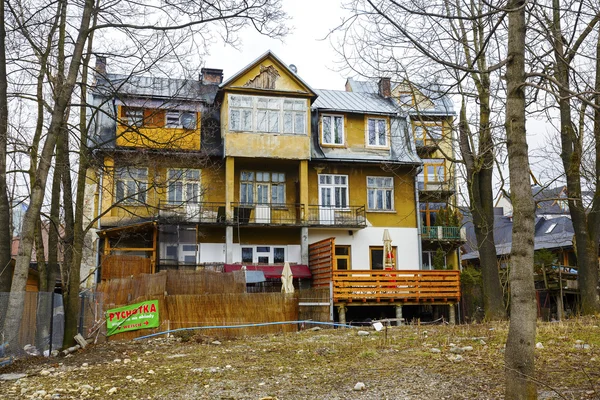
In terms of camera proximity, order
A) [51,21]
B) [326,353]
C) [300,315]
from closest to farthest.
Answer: [326,353]
[51,21]
[300,315]

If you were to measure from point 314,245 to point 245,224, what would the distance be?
3424 millimetres

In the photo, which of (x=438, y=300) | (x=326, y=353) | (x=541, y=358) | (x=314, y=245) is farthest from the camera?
(x=314, y=245)

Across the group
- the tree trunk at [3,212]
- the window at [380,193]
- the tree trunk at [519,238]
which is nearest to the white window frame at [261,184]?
the window at [380,193]

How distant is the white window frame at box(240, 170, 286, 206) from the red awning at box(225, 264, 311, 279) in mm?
3331

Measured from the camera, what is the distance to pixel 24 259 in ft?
40.2

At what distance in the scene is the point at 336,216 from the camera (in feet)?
99.1

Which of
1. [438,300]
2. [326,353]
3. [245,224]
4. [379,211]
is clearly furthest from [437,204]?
[326,353]

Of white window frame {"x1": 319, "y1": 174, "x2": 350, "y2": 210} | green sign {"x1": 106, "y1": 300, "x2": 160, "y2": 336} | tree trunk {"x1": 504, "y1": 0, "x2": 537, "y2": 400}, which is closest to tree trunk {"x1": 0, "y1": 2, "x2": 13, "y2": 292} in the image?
green sign {"x1": 106, "y1": 300, "x2": 160, "y2": 336}

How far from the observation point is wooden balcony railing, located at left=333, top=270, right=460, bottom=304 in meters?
24.8

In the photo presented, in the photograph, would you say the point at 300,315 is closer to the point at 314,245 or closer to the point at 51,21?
the point at 314,245

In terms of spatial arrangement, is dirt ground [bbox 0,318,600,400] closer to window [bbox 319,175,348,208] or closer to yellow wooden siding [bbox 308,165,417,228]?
window [bbox 319,175,348,208]

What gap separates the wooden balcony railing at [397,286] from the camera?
2477 centimetres

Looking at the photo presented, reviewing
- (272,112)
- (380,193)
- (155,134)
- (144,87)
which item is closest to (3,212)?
(144,87)

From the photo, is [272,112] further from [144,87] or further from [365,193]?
[144,87]
